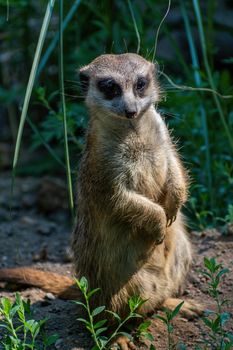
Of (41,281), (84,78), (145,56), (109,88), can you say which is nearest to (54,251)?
(41,281)

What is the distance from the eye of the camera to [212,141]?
5191mm

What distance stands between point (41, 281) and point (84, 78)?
1.22 m

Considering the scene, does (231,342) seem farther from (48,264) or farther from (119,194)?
(48,264)

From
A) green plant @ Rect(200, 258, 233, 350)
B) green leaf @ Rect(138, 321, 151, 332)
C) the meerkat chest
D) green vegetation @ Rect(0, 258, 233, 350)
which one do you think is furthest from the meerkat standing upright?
green plant @ Rect(200, 258, 233, 350)

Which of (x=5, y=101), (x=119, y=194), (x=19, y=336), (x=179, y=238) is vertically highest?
(x=5, y=101)

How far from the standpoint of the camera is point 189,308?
390cm

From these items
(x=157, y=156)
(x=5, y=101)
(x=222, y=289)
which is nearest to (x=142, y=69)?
(x=157, y=156)

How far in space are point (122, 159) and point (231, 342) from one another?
1083 millimetres

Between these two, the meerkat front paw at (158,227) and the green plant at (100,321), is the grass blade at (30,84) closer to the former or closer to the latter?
the green plant at (100,321)

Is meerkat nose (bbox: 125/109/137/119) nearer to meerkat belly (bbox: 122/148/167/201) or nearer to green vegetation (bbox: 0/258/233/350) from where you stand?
meerkat belly (bbox: 122/148/167/201)

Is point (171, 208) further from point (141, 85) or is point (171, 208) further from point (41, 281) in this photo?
point (41, 281)

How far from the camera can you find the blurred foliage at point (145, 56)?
16.0ft

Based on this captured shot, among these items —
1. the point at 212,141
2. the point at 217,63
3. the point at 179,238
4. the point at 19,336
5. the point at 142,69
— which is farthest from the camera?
the point at 217,63

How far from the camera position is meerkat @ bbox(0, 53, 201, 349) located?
3.66 m
